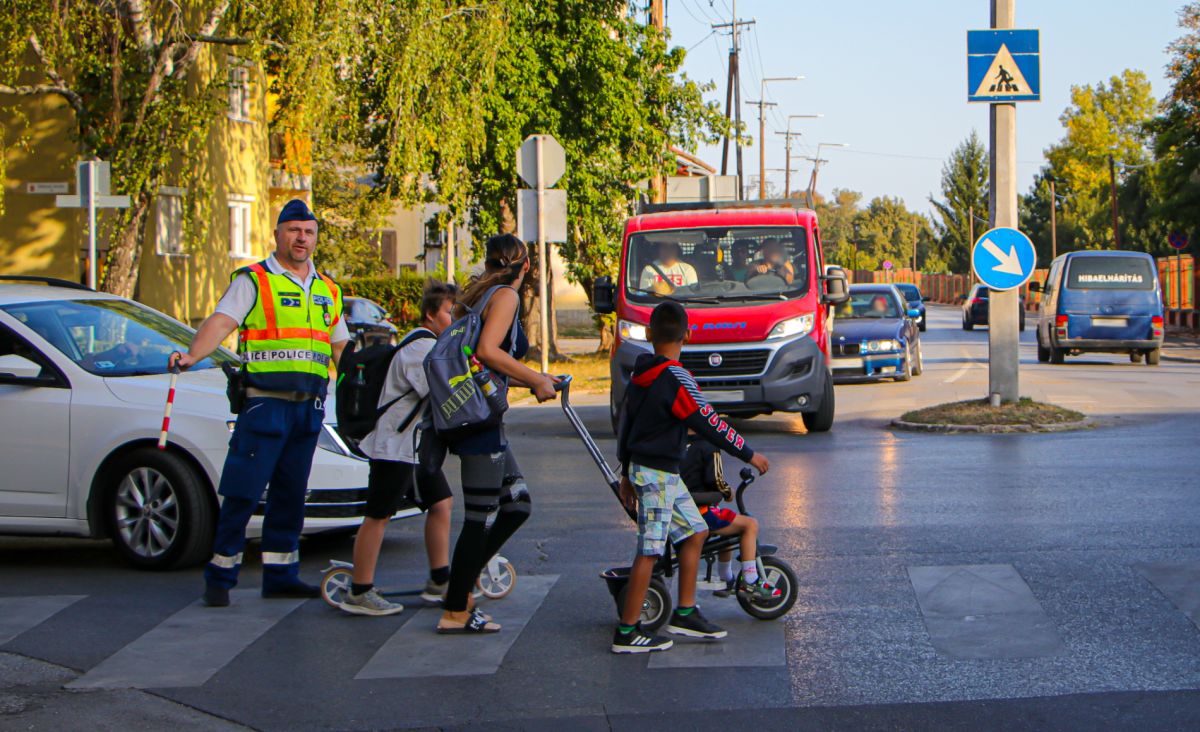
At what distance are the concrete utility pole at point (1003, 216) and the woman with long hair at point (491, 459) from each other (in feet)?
34.7

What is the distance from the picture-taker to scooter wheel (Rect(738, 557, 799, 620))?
689cm

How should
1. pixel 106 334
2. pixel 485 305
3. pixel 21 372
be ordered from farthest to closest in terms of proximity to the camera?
pixel 106 334, pixel 21 372, pixel 485 305

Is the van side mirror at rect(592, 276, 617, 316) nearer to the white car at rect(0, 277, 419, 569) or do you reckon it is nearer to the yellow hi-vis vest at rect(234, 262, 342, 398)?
the white car at rect(0, 277, 419, 569)

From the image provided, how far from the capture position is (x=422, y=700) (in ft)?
19.2

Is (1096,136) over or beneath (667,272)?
over

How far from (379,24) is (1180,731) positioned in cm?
1790

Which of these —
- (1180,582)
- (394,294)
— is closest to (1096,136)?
(394,294)

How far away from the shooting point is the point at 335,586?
24.6 ft

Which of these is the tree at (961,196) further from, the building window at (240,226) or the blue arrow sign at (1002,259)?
the blue arrow sign at (1002,259)

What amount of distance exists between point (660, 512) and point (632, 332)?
943 centimetres

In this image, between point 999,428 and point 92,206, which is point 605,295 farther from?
point 92,206

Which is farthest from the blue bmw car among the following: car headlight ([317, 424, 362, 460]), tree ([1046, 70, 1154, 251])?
tree ([1046, 70, 1154, 251])

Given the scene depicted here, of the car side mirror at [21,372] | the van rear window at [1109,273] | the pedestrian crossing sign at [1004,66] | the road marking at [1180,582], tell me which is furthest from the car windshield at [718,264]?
the van rear window at [1109,273]

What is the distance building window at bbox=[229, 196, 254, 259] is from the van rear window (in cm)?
1704
